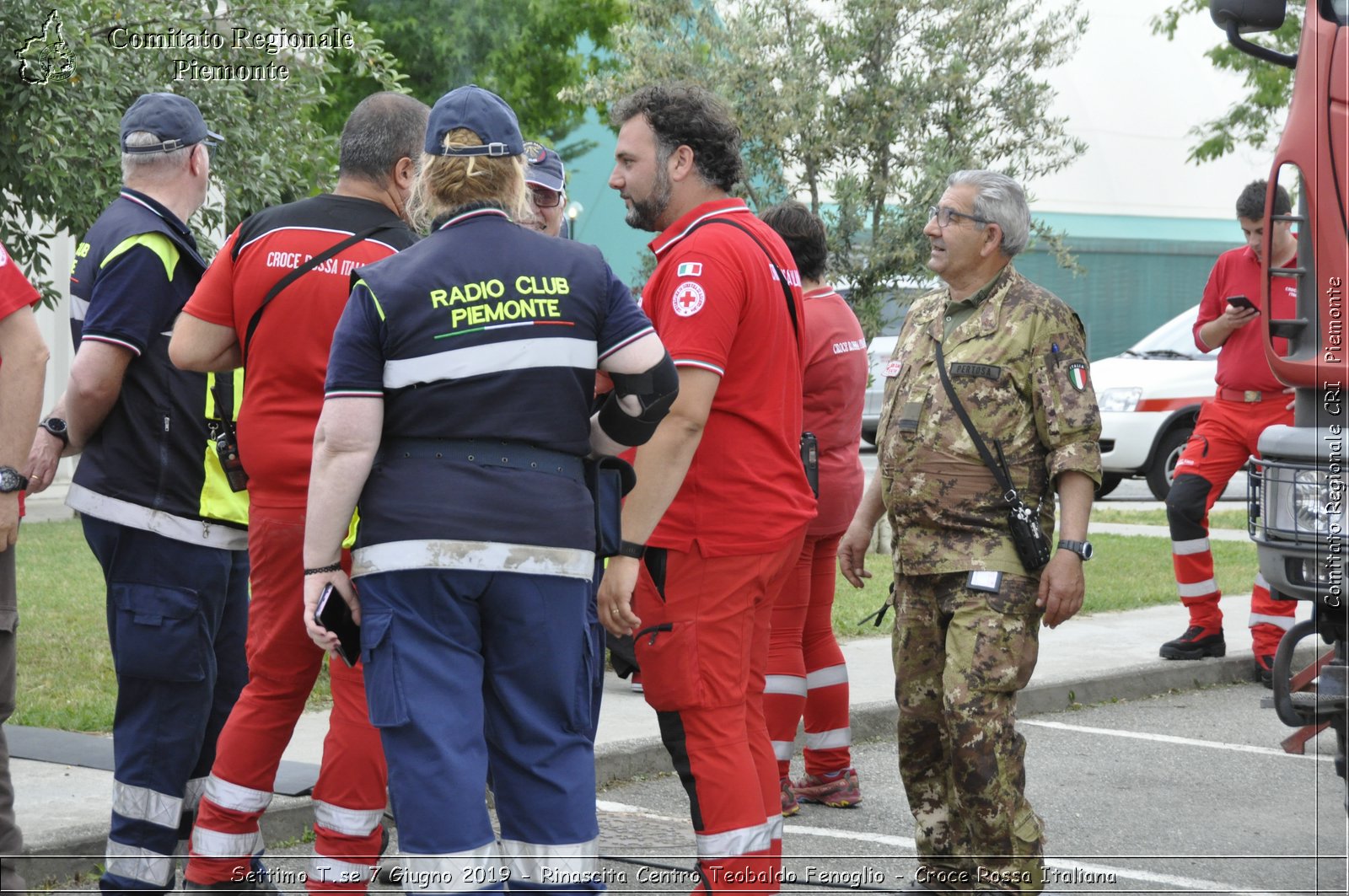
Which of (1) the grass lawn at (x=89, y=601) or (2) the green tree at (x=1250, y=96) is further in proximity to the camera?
(2) the green tree at (x=1250, y=96)

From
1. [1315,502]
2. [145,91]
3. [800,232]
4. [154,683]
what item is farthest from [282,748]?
[145,91]

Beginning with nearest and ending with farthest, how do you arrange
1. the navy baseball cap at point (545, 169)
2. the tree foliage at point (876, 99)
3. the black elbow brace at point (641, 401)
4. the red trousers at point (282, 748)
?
the black elbow brace at point (641, 401) → the red trousers at point (282, 748) → the navy baseball cap at point (545, 169) → the tree foliage at point (876, 99)

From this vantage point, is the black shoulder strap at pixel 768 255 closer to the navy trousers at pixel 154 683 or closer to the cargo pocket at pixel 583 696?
the cargo pocket at pixel 583 696

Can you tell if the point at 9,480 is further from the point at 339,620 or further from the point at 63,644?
the point at 63,644

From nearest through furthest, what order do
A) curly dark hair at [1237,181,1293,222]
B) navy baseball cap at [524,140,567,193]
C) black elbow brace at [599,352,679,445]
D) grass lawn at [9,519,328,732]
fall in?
black elbow brace at [599,352,679,445]
navy baseball cap at [524,140,567,193]
grass lawn at [9,519,328,732]
curly dark hair at [1237,181,1293,222]

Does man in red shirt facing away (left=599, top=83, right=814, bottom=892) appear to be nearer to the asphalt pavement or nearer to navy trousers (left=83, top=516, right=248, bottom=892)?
the asphalt pavement

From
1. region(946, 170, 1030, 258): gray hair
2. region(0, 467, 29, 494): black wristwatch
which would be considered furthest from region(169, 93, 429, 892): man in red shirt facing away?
→ region(946, 170, 1030, 258): gray hair

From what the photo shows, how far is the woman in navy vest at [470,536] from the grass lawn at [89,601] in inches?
138

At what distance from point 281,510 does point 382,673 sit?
3.62 feet

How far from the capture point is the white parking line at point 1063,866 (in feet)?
16.5

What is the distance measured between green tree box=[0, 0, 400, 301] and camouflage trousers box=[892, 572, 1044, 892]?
16.9 ft

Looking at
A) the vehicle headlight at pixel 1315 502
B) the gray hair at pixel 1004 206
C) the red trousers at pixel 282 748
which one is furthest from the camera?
the gray hair at pixel 1004 206

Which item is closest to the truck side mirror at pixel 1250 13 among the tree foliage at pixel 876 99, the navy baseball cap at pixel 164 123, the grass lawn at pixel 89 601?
the navy baseball cap at pixel 164 123

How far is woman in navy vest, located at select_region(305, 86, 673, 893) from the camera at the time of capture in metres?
3.36
